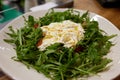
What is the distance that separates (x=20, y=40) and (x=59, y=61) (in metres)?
0.16

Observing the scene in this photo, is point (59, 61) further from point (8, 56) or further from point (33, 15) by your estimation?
point (33, 15)

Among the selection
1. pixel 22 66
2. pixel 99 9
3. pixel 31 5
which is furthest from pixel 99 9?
pixel 22 66

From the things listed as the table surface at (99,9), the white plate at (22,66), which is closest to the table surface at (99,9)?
the table surface at (99,9)

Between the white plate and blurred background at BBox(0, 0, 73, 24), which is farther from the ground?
blurred background at BBox(0, 0, 73, 24)

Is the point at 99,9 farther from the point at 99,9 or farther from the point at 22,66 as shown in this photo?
the point at 22,66

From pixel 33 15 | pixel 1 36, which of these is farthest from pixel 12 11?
pixel 1 36

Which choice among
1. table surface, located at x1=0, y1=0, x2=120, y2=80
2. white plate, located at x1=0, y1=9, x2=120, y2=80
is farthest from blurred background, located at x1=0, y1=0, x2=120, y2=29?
white plate, located at x1=0, y1=9, x2=120, y2=80

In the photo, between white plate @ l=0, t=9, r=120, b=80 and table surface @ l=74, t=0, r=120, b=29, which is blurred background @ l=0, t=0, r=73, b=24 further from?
white plate @ l=0, t=9, r=120, b=80

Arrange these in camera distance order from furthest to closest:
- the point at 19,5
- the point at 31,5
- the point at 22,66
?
the point at 19,5 < the point at 31,5 < the point at 22,66

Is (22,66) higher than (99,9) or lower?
lower

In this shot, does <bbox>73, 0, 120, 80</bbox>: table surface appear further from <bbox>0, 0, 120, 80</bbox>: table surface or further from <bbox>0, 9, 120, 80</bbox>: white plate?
<bbox>0, 9, 120, 80</bbox>: white plate

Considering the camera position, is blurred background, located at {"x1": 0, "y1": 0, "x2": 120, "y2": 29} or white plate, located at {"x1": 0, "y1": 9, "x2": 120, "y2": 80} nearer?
white plate, located at {"x1": 0, "y1": 9, "x2": 120, "y2": 80}

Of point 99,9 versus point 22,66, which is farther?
point 99,9

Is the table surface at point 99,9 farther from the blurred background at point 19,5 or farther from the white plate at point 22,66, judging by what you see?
the white plate at point 22,66
